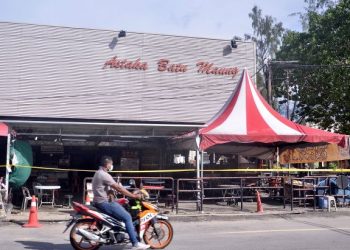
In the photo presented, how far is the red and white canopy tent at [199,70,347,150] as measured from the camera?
15.5 metres

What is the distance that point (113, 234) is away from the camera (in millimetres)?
8352

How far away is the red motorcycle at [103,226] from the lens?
8312 millimetres

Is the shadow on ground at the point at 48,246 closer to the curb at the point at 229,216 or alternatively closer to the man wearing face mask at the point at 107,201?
the man wearing face mask at the point at 107,201

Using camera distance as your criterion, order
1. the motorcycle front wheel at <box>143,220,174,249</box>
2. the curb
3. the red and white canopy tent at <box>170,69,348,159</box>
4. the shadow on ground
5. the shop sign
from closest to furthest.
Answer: the motorcycle front wheel at <box>143,220,174,249</box>
the shadow on ground
the curb
the red and white canopy tent at <box>170,69,348,159</box>
the shop sign

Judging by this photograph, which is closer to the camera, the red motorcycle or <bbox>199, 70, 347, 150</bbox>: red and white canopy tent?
the red motorcycle

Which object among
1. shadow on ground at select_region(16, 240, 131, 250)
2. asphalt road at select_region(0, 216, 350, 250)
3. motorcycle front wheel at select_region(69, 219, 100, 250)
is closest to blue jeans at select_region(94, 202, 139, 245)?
motorcycle front wheel at select_region(69, 219, 100, 250)

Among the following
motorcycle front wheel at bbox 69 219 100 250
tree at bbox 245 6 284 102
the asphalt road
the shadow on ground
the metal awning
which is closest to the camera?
motorcycle front wheel at bbox 69 219 100 250

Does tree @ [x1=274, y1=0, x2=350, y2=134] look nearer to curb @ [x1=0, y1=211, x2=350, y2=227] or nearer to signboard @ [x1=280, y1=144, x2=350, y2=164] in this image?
signboard @ [x1=280, y1=144, x2=350, y2=164]

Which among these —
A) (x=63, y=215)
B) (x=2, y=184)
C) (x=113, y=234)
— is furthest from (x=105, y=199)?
(x=2, y=184)

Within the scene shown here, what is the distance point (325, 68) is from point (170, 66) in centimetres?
1306

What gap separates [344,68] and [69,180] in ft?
55.7

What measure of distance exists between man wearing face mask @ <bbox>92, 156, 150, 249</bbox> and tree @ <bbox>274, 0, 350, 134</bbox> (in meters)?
22.8

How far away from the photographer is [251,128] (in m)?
15.9

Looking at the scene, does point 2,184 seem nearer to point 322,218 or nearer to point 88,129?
point 88,129
